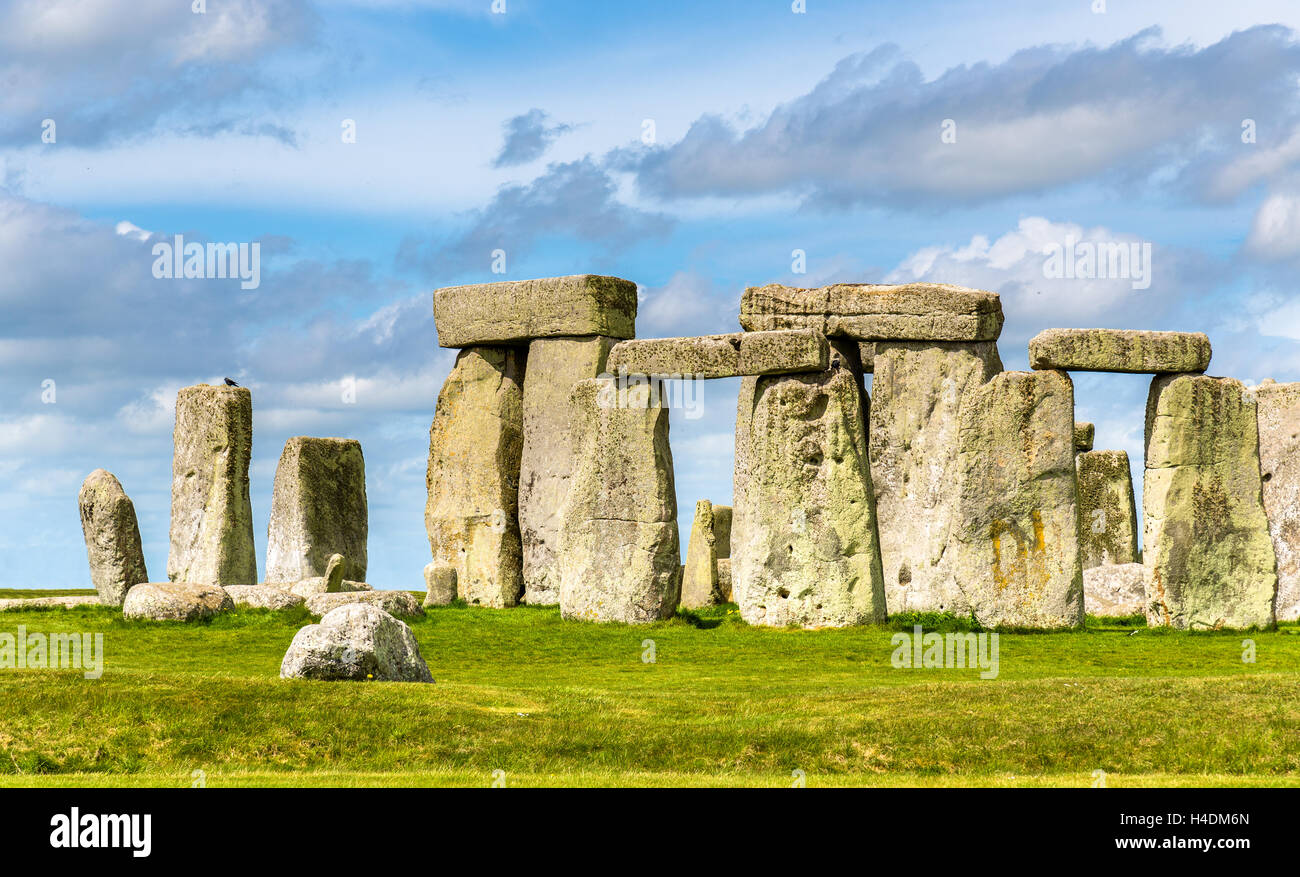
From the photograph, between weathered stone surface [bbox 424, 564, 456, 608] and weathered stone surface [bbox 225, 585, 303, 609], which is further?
weathered stone surface [bbox 424, 564, 456, 608]

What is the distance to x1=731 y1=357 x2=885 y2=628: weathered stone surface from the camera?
73.5 ft

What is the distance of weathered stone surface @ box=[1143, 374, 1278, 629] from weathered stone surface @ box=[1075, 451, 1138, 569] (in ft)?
26.2

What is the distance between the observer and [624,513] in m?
23.7

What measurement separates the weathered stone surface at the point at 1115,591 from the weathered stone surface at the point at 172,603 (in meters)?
13.1

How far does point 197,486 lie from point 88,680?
43.7 feet

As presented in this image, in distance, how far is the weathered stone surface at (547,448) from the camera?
28906mm

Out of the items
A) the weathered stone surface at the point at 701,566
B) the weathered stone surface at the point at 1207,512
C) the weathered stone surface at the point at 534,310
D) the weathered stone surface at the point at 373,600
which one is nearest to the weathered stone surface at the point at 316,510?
the weathered stone surface at the point at 534,310

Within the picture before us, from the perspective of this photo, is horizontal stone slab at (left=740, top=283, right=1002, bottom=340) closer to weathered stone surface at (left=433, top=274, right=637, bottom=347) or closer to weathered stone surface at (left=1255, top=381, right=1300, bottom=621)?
weathered stone surface at (left=433, top=274, right=637, bottom=347)

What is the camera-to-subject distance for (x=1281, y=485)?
26891 millimetres

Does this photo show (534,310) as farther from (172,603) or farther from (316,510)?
(172,603)

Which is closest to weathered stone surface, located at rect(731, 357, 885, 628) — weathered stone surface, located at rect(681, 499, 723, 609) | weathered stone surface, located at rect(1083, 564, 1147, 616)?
weathered stone surface, located at rect(681, 499, 723, 609)
